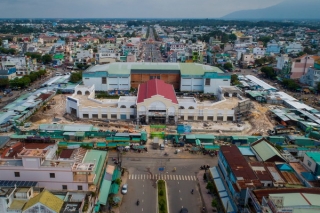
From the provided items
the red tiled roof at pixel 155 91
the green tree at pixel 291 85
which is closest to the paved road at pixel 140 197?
the red tiled roof at pixel 155 91

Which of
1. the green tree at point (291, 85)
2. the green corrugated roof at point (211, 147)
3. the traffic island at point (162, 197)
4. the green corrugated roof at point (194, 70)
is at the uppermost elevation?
the green corrugated roof at point (194, 70)

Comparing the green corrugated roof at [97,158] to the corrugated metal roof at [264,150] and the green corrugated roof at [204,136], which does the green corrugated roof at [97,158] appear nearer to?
the green corrugated roof at [204,136]

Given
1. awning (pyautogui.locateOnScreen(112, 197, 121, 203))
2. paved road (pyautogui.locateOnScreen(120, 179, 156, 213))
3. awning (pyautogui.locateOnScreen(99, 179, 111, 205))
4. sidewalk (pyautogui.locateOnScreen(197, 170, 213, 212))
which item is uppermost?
awning (pyautogui.locateOnScreen(99, 179, 111, 205))

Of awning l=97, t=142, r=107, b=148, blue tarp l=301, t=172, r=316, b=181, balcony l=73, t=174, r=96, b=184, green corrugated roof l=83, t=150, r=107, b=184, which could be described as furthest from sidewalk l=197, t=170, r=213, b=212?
awning l=97, t=142, r=107, b=148

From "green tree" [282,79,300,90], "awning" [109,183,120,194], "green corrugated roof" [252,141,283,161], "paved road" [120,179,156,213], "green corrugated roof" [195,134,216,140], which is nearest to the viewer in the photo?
"paved road" [120,179,156,213]

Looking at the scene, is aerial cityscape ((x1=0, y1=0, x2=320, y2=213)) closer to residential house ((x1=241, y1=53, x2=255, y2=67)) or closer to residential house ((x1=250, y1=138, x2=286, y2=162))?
residential house ((x1=250, y1=138, x2=286, y2=162))

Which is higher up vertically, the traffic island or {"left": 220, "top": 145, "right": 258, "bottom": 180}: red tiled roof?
{"left": 220, "top": 145, "right": 258, "bottom": 180}: red tiled roof
